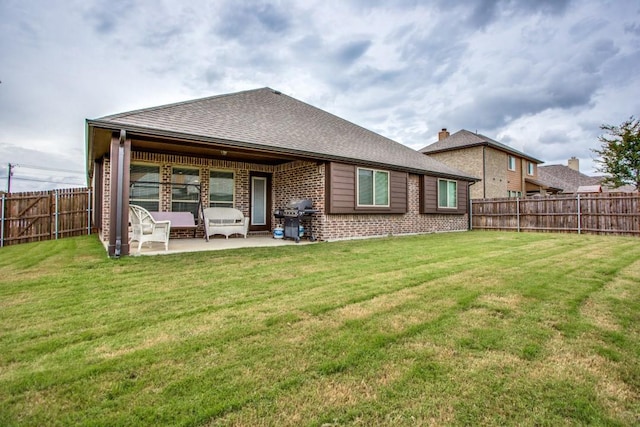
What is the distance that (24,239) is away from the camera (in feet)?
31.7

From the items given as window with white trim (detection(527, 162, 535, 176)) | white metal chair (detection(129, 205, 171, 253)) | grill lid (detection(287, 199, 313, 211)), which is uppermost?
window with white trim (detection(527, 162, 535, 176))

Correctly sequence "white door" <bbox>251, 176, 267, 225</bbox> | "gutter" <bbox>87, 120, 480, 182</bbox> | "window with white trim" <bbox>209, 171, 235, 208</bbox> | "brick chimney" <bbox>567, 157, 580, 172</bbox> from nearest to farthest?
"gutter" <bbox>87, 120, 480, 182</bbox> < "window with white trim" <bbox>209, 171, 235, 208</bbox> < "white door" <bbox>251, 176, 267, 225</bbox> < "brick chimney" <bbox>567, 157, 580, 172</bbox>

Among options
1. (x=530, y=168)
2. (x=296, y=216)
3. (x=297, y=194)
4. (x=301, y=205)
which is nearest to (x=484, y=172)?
(x=530, y=168)

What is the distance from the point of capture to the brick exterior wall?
9.14 meters

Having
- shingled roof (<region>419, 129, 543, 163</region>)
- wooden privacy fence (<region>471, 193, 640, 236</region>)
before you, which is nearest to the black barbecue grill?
wooden privacy fence (<region>471, 193, 640, 236</region>)

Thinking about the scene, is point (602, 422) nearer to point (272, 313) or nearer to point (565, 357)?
point (565, 357)

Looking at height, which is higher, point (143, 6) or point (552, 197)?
point (143, 6)

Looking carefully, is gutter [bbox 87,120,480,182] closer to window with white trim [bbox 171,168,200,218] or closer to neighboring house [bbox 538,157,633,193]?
window with white trim [bbox 171,168,200,218]

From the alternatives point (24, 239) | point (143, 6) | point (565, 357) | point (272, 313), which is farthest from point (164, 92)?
point (565, 357)

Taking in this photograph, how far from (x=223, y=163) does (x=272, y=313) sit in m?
7.99

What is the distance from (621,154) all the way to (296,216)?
66.0 ft

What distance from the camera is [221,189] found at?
33.5 ft

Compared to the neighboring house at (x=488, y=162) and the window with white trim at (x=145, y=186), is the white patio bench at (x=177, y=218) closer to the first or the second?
the window with white trim at (x=145, y=186)

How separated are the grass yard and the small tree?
18.6m
